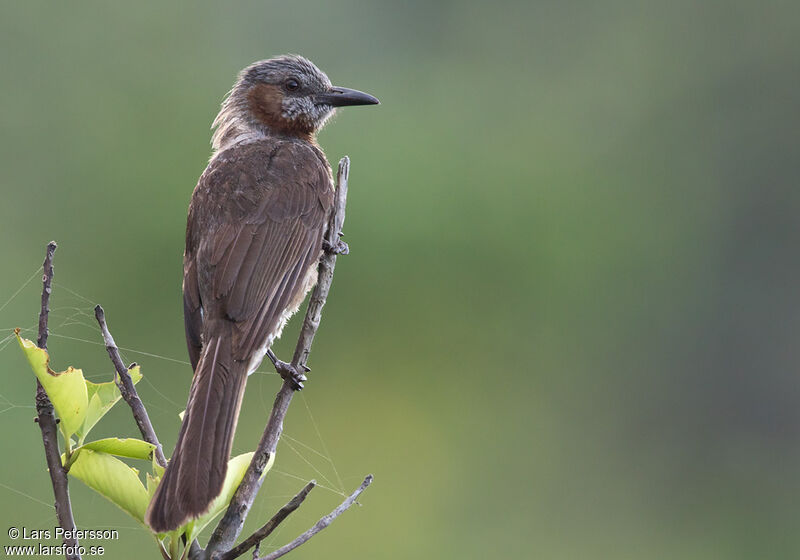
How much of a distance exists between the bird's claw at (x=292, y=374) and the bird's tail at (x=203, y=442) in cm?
13

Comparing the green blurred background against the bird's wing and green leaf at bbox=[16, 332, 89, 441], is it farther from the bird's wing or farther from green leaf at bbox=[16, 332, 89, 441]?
green leaf at bbox=[16, 332, 89, 441]

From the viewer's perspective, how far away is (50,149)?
1233cm

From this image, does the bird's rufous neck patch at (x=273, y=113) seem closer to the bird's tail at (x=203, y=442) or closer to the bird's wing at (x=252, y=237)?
the bird's wing at (x=252, y=237)

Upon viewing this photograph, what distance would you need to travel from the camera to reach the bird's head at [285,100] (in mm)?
4594

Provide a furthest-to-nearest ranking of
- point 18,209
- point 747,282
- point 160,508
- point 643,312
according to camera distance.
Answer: point 747,282 < point 643,312 < point 18,209 < point 160,508

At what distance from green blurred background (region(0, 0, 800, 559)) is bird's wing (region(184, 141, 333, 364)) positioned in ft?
13.5

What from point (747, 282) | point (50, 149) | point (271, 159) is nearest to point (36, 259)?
point (50, 149)

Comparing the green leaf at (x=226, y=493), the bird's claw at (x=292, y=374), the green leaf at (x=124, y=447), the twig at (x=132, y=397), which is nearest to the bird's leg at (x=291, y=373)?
the bird's claw at (x=292, y=374)

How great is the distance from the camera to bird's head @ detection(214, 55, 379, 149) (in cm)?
459

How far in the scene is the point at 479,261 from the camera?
12.9 m

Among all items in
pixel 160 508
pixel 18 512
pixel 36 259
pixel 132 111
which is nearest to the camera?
pixel 160 508

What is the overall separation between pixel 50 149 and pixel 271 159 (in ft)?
29.6

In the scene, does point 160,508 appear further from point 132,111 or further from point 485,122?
point 485,122

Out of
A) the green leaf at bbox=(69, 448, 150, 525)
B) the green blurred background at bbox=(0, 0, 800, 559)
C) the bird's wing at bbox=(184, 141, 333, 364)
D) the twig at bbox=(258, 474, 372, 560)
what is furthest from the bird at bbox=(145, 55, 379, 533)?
the green blurred background at bbox=(0, 0, 800, 559)
